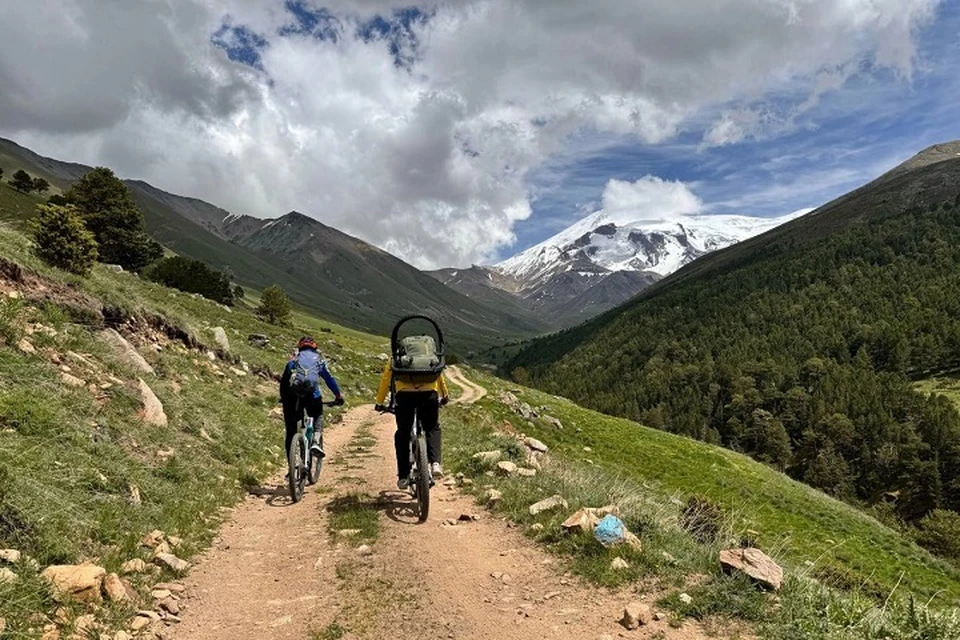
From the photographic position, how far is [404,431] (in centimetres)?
1125

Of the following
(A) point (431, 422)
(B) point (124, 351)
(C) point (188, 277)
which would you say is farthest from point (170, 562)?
(C) point (188, 277)

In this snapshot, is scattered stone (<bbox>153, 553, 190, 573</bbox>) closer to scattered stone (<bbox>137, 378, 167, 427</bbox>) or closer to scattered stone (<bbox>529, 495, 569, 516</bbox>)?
scattered stone (<bbox>529, 495, 569, 516</bbox>)

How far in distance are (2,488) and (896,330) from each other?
24027 cm

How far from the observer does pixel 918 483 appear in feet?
391

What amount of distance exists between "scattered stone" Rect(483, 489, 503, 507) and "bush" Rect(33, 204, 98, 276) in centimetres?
1627

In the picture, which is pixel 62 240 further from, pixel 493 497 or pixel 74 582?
pixel 493 497

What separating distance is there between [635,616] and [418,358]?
5.75 m

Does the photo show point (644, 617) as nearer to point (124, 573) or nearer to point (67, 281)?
point (124, 573)

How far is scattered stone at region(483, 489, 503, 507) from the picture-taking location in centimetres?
1141

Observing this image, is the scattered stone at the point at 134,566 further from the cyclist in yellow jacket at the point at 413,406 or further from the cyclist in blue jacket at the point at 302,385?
the cyclist in blue jacket at the point at 302,385

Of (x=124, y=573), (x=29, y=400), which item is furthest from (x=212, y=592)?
(x=29, y=400)

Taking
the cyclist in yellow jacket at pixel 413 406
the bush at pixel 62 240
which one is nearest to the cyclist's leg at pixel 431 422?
the cyclist in yellow jacket at pixel 413 406

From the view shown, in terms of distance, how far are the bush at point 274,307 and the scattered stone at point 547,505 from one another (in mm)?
80266

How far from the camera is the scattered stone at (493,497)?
37.4 ft
